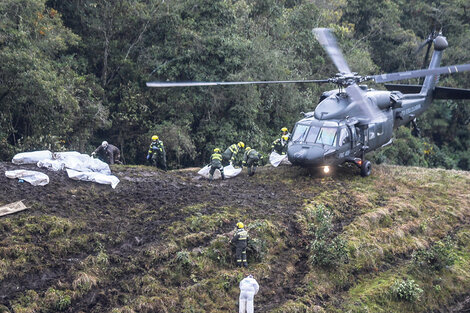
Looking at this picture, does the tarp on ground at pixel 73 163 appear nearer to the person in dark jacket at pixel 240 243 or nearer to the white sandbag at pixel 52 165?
the white sandbag at pixel 52 165

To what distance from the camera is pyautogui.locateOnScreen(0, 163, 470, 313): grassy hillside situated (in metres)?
11.3

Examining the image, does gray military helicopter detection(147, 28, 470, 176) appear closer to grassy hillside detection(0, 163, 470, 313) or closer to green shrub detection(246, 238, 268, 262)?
grassy hillside detection(0, 163, 470, 313)

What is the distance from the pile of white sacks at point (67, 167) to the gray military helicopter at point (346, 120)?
405cm

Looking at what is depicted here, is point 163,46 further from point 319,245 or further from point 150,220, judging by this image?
point 319,245

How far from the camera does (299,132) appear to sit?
18359 millimetres

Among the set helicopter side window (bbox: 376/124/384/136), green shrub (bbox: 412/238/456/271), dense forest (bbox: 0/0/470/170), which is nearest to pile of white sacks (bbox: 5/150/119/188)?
dense forest (bbox: 0/0/470/170)

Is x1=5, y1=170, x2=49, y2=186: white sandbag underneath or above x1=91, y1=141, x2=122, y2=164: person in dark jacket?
above

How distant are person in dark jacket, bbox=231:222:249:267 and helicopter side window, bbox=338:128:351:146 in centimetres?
664

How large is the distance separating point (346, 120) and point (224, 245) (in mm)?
7799

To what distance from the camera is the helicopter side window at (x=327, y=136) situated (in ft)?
57.9

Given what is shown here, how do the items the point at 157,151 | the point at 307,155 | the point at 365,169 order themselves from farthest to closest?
the point at 365,169
the point at 157,151
the point at 307,155

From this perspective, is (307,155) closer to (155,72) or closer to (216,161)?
(216,161)

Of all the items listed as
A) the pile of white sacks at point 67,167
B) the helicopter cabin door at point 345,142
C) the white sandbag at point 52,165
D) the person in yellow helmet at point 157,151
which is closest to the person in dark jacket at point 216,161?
the person in yellow helmet at point 157,151

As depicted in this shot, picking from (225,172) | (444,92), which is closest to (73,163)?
(225,172)
